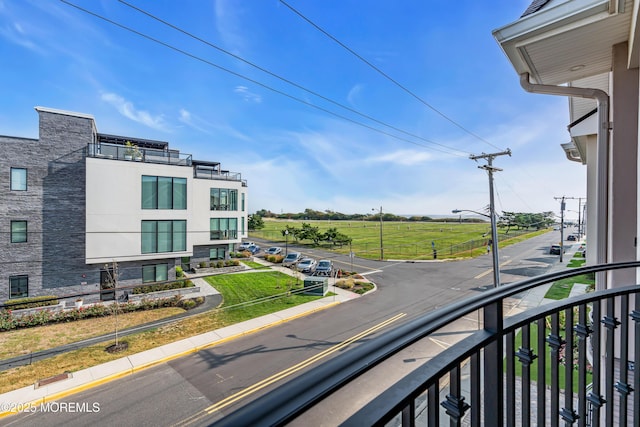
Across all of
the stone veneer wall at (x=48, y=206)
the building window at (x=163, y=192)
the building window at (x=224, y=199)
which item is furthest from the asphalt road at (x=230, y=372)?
the building window at (x=224, y=199)

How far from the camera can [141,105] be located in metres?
13.8

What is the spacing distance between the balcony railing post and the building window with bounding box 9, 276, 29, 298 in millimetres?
14153

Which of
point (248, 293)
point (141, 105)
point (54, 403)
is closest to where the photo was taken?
point (54, 403)

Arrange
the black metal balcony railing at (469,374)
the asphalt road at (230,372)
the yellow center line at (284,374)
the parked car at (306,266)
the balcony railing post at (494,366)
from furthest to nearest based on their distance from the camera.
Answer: the parked car at (306,266), the yellow center line at (284,374), the asphalt road at (230,372), the balcony railing post at (494,366), the black metal balcony railing at (469,374)

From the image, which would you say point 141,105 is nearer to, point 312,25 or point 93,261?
point 93,261

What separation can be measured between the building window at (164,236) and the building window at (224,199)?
386 centimetres

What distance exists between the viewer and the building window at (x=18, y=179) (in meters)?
9.25

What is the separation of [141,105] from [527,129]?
1716 cm

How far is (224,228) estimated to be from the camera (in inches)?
621

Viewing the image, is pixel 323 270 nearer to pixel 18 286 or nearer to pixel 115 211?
pixel 115 211

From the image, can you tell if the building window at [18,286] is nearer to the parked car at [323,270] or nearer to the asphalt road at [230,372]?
the asphalt road at [230,372]

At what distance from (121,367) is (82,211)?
24.0ft

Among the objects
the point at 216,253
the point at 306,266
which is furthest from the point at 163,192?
the point at 306,266

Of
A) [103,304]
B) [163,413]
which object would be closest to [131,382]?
[163,413]
